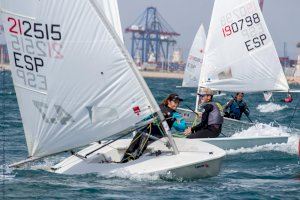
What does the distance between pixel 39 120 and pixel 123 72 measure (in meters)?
Result: 1.20

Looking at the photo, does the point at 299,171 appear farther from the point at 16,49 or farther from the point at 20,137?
the point at 20,137

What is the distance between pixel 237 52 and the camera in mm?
19750

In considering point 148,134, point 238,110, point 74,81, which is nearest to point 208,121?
point 148,134

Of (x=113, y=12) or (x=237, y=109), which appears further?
(x=237, y=109)

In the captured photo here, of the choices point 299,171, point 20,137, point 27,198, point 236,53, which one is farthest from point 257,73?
point 27,198

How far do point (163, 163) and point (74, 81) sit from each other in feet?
5.01

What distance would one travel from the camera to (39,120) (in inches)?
411

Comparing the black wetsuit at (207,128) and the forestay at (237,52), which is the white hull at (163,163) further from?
the forestay at (237,52)

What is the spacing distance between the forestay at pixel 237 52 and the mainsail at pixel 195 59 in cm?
Answer: 1562

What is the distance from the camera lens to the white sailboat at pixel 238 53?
63.9 feet

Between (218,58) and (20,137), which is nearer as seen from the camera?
(20,137)

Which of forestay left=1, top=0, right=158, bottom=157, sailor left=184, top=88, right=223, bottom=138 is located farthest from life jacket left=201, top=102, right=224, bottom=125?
forestay left=1, top=0, right=158, bottom=157

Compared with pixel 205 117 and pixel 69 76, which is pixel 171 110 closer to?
pixel 69 76

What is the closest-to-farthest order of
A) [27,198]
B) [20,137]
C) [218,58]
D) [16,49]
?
[27,198]
[16,49]
[20,137]
[218,58]
